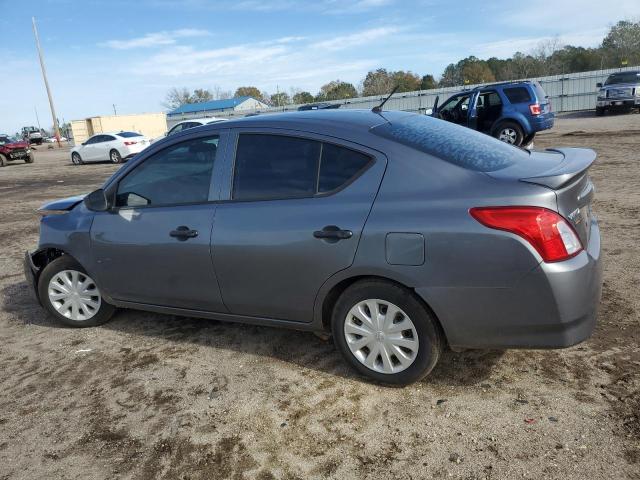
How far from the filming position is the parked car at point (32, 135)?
2196 inches

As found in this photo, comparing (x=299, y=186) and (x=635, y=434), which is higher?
(x=299, y=186)

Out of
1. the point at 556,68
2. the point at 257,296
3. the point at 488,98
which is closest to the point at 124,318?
the point at 257,296

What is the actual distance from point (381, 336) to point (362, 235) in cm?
64

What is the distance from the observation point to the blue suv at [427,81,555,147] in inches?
569

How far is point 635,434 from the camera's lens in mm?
2648

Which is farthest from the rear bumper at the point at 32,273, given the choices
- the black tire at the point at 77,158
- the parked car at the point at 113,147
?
the black tire at the point at 77,158

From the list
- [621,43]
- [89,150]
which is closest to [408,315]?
[89,150]

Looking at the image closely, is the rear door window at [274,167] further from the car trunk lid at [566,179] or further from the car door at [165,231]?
the car trunk lid at [566,179]

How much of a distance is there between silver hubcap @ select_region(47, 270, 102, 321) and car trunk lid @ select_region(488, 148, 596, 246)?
11.2 ft

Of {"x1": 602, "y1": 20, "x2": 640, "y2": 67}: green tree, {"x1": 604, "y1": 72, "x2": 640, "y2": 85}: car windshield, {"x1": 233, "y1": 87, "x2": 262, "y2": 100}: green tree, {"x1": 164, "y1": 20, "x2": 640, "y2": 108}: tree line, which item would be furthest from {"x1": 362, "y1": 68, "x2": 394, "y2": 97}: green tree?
{"x1": 604, "y1": 72, "x2": 640, "y2": 85}: car windshield

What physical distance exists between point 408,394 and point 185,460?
133 cm

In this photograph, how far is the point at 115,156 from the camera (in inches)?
931

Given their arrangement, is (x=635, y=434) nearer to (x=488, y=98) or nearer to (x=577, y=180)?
(x=577, y=180)

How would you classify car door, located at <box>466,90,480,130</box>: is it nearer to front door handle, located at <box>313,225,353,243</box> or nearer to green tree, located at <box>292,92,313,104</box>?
front door handle, located at <box>313,225,353,243</box>
